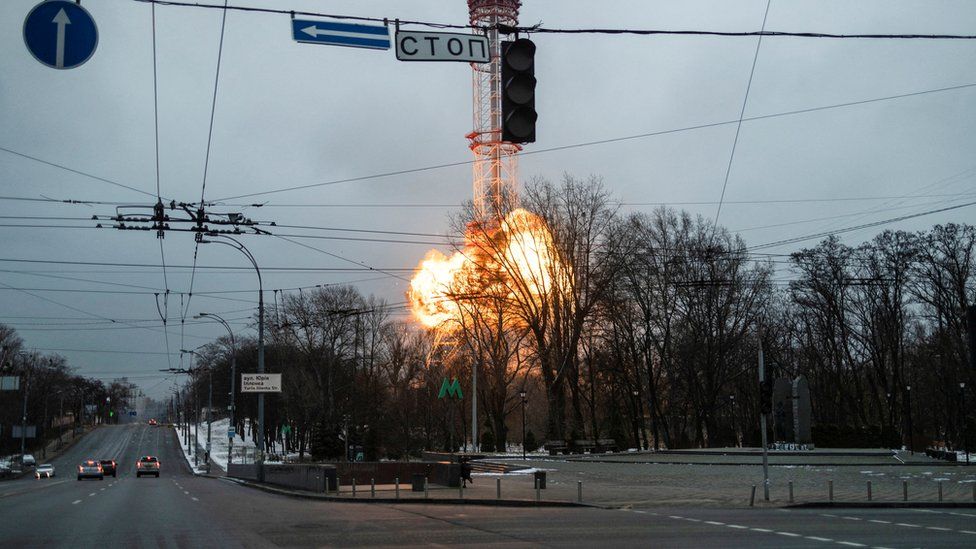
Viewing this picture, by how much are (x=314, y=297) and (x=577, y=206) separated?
3020cm

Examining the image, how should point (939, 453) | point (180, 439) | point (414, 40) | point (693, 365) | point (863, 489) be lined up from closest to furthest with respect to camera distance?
point (414, 40) → point (863, 489) → point (939, 453) → point (693, 365) → point (180, 439)

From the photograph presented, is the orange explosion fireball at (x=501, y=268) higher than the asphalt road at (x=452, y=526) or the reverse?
higher

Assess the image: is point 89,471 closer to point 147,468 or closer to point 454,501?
point 147,468

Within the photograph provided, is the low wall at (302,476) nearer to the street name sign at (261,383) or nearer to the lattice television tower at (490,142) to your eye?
the street name sign at (261,383)

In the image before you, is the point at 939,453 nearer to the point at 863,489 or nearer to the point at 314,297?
the point at 863,489

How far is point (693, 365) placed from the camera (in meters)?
64.2

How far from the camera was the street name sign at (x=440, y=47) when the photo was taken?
10.3m

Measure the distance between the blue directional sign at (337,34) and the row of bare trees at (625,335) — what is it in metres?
36.1

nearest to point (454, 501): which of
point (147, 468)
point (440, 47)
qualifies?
point (440, 47)

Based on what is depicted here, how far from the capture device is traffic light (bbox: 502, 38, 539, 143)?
9938 mm

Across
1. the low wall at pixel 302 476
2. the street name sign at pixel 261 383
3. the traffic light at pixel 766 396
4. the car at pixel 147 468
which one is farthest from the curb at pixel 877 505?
the car at pixel 147 468

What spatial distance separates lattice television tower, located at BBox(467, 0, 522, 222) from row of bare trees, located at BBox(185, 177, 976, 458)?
4.21 ft

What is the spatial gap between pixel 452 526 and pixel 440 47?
11551 mm

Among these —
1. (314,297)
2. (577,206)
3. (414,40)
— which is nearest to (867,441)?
(577,206)
